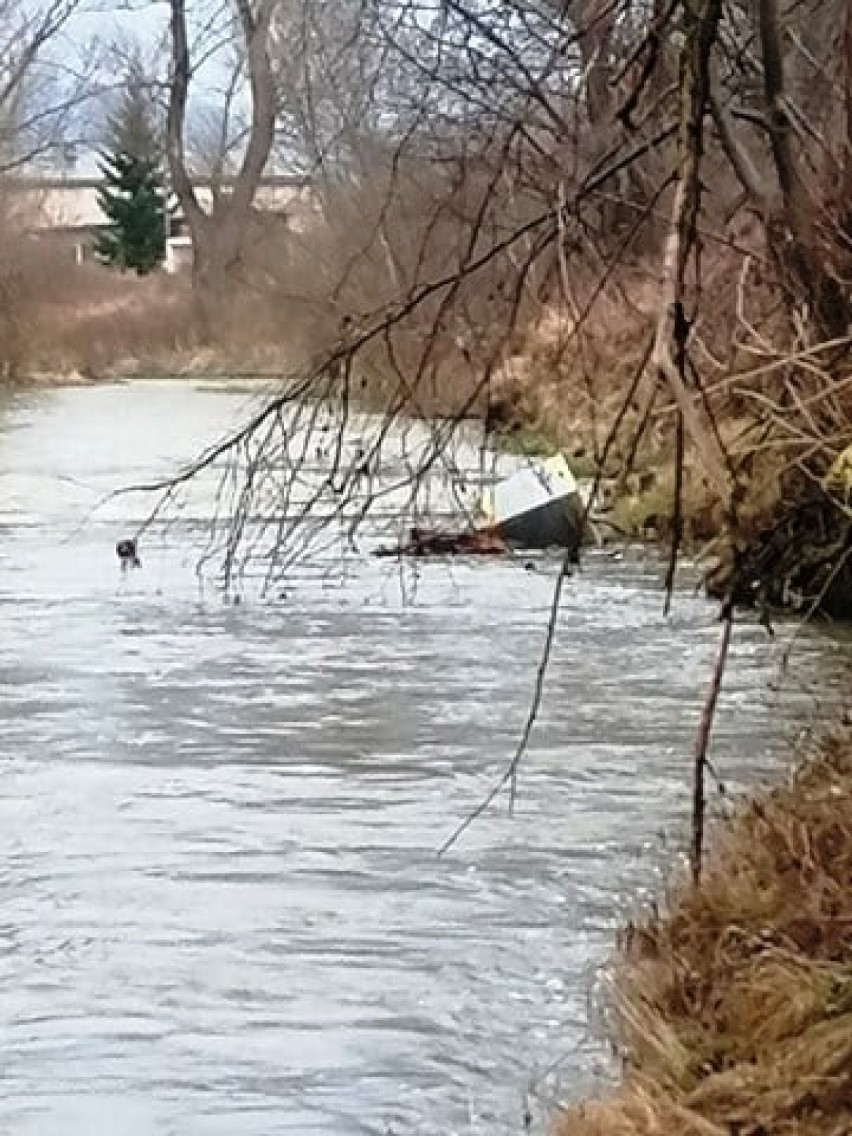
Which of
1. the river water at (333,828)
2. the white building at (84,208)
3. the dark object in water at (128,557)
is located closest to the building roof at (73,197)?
the white building at (84,208)

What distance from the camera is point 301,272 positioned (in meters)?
37.3

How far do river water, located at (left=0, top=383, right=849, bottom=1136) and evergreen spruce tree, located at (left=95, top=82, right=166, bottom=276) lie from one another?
4667 centimetres

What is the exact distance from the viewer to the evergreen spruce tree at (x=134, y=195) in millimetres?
62156

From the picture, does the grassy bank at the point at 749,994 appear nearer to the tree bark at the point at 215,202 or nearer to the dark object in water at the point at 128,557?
the dark object in water at the point at 128,557

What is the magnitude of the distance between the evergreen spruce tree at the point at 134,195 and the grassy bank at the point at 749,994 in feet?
179

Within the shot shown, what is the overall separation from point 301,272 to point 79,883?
96.9 ft

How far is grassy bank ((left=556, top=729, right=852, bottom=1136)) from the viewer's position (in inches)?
210

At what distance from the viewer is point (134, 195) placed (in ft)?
209

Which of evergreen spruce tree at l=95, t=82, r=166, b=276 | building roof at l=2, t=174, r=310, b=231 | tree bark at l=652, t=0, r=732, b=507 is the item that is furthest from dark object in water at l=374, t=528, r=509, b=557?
evergreen spruce tree at l=95, t=82, r=166, b=276

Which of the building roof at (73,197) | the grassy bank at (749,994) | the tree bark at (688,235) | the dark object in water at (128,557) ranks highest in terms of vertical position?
the building roof at (73,197)

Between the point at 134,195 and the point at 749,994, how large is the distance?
59.1 meters

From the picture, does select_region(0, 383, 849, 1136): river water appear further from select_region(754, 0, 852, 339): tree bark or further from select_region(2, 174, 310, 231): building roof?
select_region(2, 174, 310, 231): building roof

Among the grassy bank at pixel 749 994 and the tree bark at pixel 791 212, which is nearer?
the grassy bank at pixel 749 994

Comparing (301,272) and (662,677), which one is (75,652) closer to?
(662,677)
